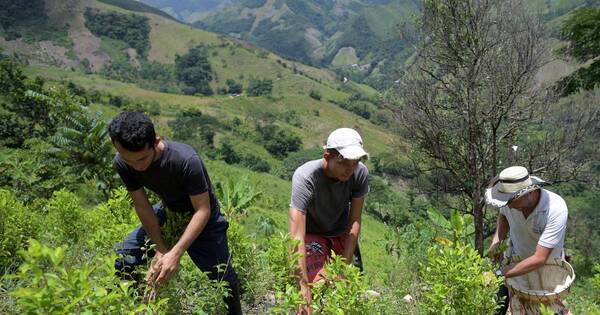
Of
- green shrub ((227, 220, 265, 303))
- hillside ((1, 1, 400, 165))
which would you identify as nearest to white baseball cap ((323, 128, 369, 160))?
green shrub ((227, 220, 265, 303))

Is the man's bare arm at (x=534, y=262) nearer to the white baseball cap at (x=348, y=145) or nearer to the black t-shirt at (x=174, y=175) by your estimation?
the white baseball cap at (x=348, y=145)

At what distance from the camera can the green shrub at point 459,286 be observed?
2.30 meters

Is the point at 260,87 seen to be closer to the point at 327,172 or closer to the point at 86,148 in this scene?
the point at 86,148

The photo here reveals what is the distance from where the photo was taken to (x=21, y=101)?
22.8m

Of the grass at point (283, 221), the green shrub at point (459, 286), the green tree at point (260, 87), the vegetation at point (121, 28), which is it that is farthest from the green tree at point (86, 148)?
the vegetation at point (121, 28)

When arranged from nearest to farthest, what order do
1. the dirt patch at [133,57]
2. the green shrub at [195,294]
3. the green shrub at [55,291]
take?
the green shrub at [55,291], the green shrub at [195,294], the dirt patch at [133,57]

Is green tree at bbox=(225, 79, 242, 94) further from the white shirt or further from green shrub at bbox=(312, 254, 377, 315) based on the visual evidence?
green shrub at bbox=(312, 254, 377, 315)

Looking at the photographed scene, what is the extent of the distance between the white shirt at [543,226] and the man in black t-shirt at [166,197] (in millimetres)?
2049

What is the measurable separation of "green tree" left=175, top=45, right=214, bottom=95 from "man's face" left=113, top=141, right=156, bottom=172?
373ft

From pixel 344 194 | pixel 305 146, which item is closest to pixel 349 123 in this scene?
pixel 305 146

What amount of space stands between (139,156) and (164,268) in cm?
63

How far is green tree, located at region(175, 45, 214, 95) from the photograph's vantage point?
115 m

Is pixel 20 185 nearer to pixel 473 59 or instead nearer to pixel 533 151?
pixel 473 59

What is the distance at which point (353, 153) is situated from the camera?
269 centimetres
